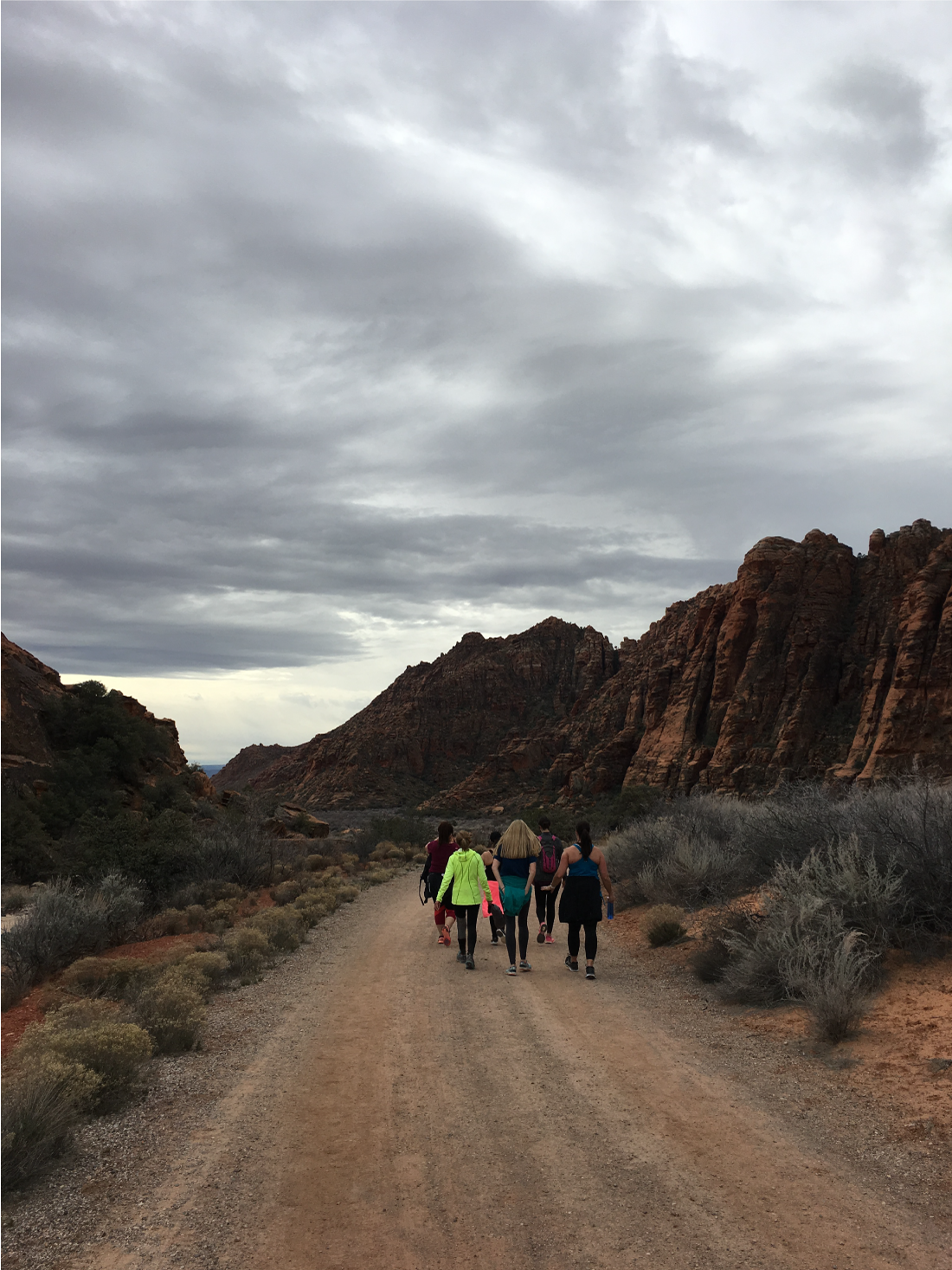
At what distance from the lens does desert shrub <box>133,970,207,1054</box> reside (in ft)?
24.8

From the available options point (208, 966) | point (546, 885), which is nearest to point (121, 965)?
point (208, 966)

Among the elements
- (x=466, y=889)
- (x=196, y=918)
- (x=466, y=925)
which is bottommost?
(x=196, y=918)

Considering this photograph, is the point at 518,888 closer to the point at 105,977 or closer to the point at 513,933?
the point at 513,933

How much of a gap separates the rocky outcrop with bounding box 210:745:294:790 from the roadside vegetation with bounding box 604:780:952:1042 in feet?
391

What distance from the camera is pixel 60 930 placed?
11.2 metres

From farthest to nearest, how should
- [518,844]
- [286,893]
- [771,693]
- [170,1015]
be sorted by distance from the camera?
1. [771,693]
2. [286,893]
3. [518,844]
4. [170,1015]

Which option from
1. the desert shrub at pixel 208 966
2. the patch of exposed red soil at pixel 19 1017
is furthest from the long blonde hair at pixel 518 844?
the patch of exposed red soil at pixel 19 1017

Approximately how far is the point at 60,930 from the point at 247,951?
279 centimetres

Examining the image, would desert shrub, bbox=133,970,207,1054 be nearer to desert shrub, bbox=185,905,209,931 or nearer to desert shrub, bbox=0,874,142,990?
desert shrub, bbox=0,874,142,990


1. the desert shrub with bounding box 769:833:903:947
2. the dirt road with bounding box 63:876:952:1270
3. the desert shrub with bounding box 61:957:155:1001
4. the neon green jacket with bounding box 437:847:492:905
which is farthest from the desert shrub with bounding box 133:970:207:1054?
the desert shrub with bounding box 769:833:903:947

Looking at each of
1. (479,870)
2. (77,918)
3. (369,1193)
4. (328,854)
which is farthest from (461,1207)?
(328,854)

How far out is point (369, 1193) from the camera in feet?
15.0

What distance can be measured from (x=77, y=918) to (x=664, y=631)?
72.9m

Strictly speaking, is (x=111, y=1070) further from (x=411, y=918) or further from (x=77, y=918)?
(x=411, y=918)
